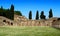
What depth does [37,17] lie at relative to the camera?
85438 millimetres

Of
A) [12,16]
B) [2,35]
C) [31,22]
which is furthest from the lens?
[12,16]

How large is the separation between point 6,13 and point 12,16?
3679 mm

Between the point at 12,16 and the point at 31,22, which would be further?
the point at 12,16

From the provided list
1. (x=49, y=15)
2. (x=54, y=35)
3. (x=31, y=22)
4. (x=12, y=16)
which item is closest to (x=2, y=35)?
(x=54, y=35)

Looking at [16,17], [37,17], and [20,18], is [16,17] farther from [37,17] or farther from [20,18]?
[37,17]

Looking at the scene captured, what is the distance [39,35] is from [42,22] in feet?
173

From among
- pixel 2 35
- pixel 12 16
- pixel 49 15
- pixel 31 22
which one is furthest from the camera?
pixel 49 15

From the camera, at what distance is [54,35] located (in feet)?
60.9

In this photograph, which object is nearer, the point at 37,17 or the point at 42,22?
the point at 42,22

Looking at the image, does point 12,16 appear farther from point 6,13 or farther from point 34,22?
point 34,22

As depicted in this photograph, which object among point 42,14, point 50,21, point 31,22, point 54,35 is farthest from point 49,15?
point 54,35

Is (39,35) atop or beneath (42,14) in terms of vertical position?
beneath

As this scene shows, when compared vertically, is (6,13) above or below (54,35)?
above

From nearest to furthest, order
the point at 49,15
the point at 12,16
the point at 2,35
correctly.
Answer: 1. the point at 2,35
2. the point at 12,16
3. the point at 49,15
